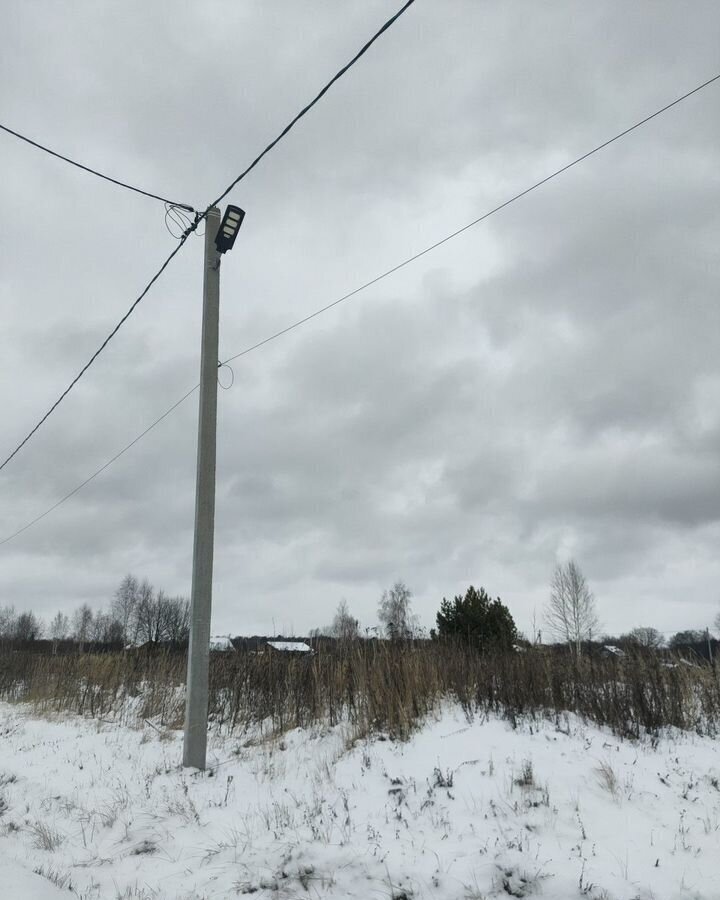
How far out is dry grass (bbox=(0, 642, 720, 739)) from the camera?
7625 millimetres

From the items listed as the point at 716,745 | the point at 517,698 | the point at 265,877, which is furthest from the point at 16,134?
the point at 716,745

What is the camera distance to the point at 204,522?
752 cm

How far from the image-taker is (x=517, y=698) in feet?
25.7

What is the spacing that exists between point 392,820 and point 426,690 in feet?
10.6

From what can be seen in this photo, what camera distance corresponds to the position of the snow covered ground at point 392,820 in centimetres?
412

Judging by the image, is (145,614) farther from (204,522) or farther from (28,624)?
(204,522)

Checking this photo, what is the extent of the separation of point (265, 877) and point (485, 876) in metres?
1.41

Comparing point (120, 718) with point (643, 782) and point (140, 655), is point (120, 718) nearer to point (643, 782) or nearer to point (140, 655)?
point (140, 655)

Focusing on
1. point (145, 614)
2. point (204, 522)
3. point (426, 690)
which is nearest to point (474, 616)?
point (426, 690)

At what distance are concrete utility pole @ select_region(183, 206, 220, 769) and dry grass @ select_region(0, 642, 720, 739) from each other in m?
1.88

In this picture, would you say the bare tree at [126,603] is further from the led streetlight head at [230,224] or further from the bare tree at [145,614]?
the led streetlight head at [230,224]

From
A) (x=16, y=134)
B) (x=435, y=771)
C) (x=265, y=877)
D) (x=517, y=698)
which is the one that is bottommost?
(x=265, y=877)

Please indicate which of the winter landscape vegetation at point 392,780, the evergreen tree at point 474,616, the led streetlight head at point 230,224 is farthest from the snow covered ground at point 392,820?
the evergreen tree at point 474,616

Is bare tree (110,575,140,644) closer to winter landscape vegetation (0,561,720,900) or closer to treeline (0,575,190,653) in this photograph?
treeline (0,575,190,653)
